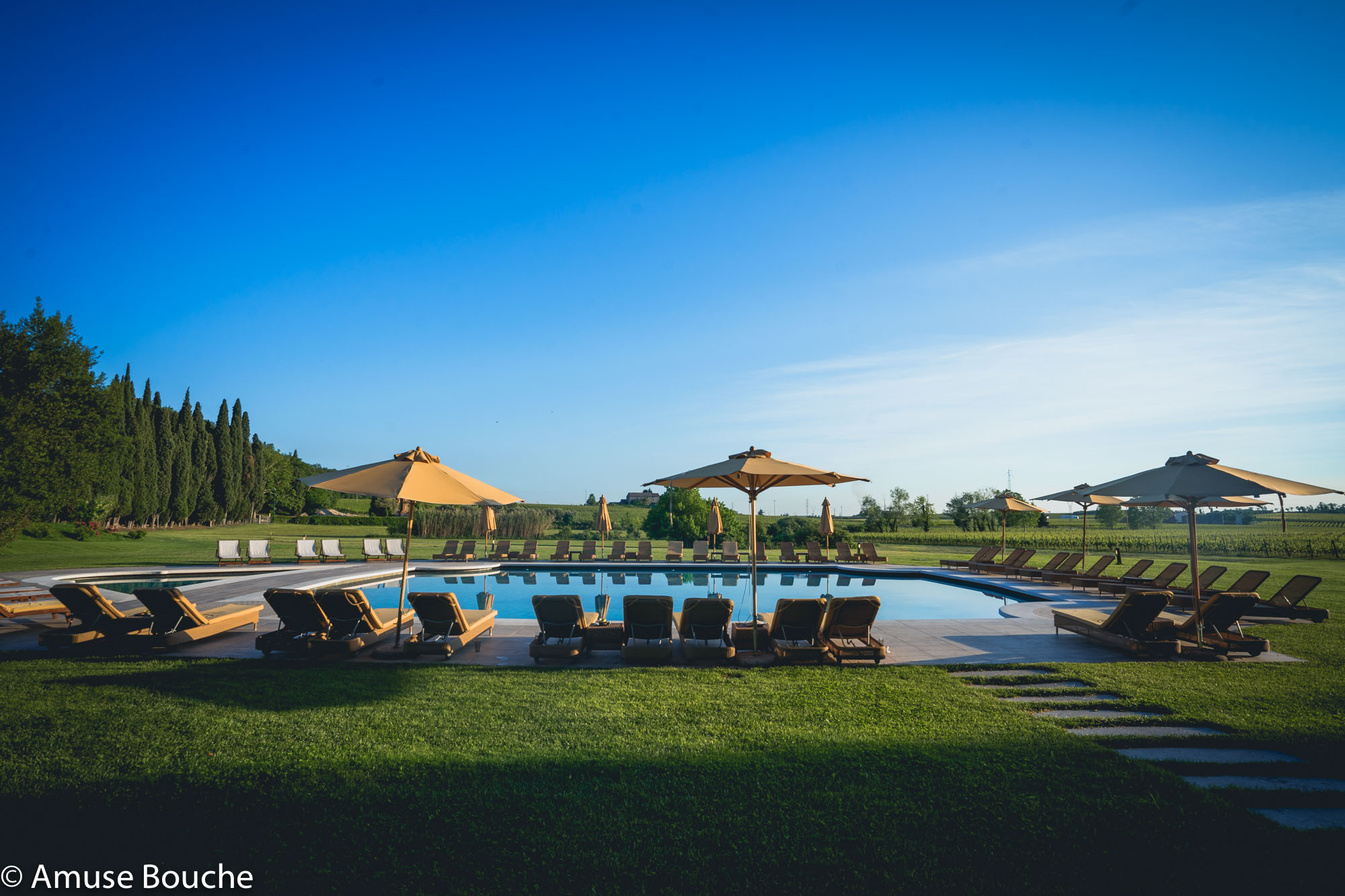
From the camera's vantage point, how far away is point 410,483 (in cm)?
672

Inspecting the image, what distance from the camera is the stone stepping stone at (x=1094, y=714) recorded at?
5.08 m

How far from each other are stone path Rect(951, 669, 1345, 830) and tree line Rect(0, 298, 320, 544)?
28.3 meters

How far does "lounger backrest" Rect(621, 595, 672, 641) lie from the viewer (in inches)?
273

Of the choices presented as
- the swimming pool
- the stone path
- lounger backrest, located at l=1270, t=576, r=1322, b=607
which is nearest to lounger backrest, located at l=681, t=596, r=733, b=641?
the stone path

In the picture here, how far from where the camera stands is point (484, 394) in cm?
2977

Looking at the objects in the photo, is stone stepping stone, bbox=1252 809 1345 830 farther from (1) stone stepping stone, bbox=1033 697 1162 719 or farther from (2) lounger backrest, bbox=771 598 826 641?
(2) lounger backrest, bbox=771 598 826 641

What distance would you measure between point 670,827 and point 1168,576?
1293 centimetres

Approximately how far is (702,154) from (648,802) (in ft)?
47.0

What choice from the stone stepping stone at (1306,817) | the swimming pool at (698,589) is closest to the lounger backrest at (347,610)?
the swimming pool at (698,589)

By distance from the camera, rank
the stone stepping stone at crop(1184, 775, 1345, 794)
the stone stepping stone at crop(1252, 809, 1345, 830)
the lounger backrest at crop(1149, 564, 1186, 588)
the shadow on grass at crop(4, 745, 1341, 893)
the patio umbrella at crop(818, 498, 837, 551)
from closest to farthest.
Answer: the shadow on grass at crop(4, 745, 1341, 893) → the stone stepping stone at crop(1252, 809, 1345, 830) → the stone stepping stone at crop(1184, 775, 1345, 794) → the lounger backrest at crop(1149, 564, 1186, 588) → the patio umbrella at crop(818, 498, 837, 551)

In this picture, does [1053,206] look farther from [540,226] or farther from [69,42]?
[69,42]

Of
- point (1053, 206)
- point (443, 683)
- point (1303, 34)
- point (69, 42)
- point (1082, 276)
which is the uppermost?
point (69, 42)

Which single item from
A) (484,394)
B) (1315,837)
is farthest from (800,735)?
(484,394)

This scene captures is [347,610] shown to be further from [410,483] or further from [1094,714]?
[1094,714]
